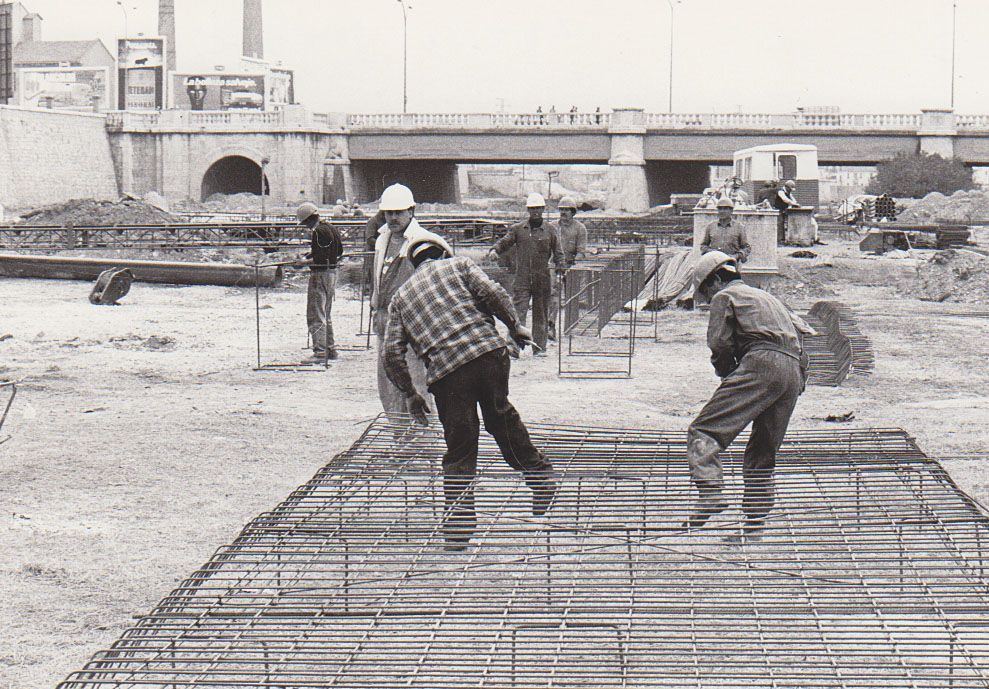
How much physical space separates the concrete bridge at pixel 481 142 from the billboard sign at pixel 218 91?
21690 mm

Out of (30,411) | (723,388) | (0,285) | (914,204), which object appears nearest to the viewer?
(723,388)

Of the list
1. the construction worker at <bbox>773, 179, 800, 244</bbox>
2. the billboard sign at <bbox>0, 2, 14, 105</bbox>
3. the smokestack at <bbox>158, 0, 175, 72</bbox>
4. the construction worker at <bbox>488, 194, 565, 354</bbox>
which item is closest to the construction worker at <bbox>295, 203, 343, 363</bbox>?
the construction worker at <bbox>488, 194, 565, 354</bbox>

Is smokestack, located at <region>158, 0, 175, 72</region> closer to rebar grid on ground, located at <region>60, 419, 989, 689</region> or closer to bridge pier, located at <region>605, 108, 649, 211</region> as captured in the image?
bridge pier, located at <region>605, 108, 649, 211</region>

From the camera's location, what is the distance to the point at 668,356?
1519cm

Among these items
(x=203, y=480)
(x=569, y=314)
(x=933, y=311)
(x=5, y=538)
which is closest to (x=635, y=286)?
(x=569, y=314)

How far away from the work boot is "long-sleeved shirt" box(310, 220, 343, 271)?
743cm

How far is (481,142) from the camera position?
202ft

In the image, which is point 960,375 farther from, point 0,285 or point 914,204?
point 914,204

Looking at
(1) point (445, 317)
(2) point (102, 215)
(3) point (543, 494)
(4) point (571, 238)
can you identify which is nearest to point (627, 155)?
(2) point (102, 215)

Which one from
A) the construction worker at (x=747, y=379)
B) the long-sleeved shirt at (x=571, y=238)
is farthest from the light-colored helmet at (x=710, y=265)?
the long-sleeved shirt at (x=571, y=238)

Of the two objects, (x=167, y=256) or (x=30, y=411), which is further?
(x=167, y=256)

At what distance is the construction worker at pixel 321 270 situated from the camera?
45.3 ft

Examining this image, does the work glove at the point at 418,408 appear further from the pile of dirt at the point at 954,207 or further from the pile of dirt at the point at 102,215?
the pile of dirt at the point at 954,207

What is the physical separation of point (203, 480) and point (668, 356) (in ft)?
24.9
